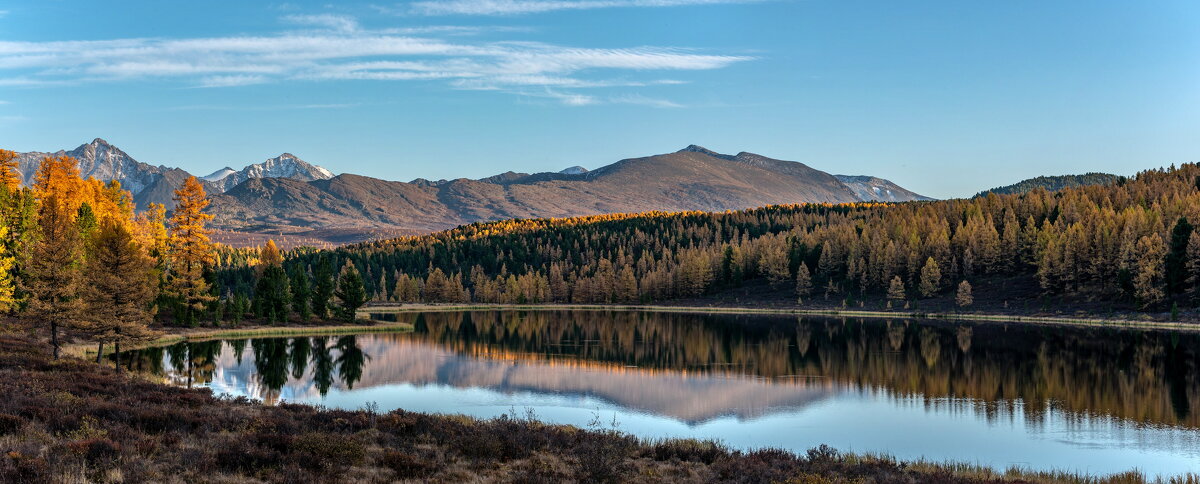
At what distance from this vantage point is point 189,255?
85.5 meters

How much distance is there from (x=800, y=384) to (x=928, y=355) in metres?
23.1

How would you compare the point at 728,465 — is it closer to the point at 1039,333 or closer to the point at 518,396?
the point at 518,396

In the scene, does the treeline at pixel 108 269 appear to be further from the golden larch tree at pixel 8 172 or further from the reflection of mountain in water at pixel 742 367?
the reflection of mountain in water at pixel 742 367

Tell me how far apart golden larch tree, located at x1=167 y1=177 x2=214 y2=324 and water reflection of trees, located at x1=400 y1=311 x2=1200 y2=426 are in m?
24.3

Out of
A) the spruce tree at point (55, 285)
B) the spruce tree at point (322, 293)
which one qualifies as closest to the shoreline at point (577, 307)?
the spruce tree at point (322, 293)

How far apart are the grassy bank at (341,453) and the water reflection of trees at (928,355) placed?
23.9 m

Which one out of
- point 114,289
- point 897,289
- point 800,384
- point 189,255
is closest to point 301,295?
point 189,255

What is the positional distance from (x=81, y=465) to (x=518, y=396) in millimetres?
32079

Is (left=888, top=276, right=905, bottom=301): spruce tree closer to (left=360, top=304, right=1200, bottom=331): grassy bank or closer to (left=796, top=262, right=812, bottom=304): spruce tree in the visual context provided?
(left=360, top=304, right=1200, bottom=331): grassy bank

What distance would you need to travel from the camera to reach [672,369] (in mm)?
64812

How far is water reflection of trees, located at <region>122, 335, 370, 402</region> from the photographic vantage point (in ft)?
176

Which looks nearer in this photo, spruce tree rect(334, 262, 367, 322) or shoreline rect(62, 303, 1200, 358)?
shoreline rect(62, 303, 1200, 358)

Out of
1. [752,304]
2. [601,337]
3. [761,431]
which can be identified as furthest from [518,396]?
[752,304]

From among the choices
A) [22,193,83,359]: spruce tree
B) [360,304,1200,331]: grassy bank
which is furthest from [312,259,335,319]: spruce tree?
[22,193,83,359]: spruce tree
